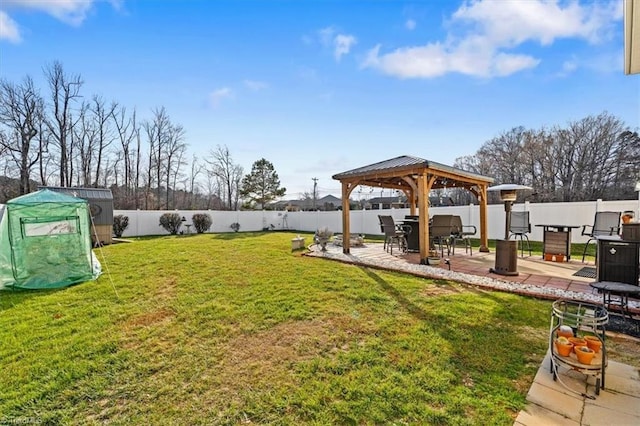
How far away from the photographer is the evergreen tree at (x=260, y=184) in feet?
84.4

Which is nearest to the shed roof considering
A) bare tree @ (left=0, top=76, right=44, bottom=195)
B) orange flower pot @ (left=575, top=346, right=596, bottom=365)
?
bare tree @ (left=0, top=76, right=44, bottom=195)

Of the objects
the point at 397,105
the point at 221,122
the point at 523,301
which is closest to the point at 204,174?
the point at 221,122

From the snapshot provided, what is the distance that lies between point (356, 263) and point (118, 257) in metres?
6.40

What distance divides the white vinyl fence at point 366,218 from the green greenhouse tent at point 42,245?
9.27 metres

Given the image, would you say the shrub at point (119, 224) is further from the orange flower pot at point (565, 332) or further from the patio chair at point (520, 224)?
the orange flower pot at point (565, 332)

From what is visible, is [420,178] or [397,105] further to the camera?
[397,105]

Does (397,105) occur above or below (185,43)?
below

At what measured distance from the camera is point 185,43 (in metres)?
7.25

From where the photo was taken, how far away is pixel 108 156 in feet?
67.4

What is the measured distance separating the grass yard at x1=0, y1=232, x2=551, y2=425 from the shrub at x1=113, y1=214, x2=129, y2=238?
945 centimetres

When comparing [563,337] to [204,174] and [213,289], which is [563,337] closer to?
[213,289]

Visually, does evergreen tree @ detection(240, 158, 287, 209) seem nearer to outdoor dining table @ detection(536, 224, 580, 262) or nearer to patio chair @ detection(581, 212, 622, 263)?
outdoor dining table @ detection(536, 224, 580, 262)

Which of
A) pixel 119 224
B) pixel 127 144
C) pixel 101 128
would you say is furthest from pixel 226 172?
pixel 119 224

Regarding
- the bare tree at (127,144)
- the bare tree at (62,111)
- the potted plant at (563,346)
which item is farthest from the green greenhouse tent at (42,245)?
the bare tree at (127,144)
